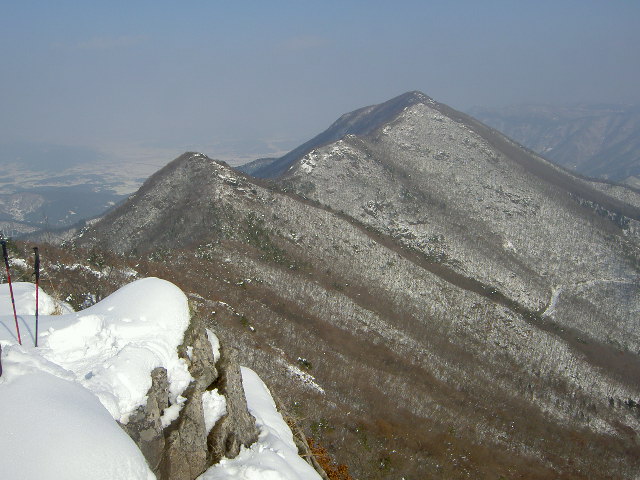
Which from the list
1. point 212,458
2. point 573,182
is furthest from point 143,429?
point 573,182

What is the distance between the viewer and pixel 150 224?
8394cm

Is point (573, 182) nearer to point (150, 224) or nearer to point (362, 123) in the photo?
point (362, 123)

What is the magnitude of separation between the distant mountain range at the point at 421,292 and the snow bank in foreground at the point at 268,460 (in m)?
17.2

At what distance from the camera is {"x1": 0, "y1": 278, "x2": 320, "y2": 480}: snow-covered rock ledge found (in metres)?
9.22

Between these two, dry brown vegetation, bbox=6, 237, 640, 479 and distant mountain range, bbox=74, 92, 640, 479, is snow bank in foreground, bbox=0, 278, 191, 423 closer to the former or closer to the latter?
dry brown vegetation, bbox=6, 237, 640, 479

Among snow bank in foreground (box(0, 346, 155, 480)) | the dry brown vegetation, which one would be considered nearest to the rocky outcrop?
snow bank in foreground (box(0, 346, 155, 480))

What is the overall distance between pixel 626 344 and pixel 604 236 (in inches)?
1473

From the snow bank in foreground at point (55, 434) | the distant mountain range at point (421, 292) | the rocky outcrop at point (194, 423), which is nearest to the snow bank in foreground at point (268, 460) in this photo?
the rocky outcrop at point (194, 423)

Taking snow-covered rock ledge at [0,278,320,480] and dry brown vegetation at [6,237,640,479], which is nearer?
snow-covered rock ledge at [0,278,320,480]

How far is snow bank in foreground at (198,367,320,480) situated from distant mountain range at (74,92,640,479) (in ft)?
56.3

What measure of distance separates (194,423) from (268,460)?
3282mm

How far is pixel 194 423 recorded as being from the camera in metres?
14.5

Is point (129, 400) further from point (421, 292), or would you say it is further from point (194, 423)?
point (421, 292)

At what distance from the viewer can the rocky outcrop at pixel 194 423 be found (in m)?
12.8
